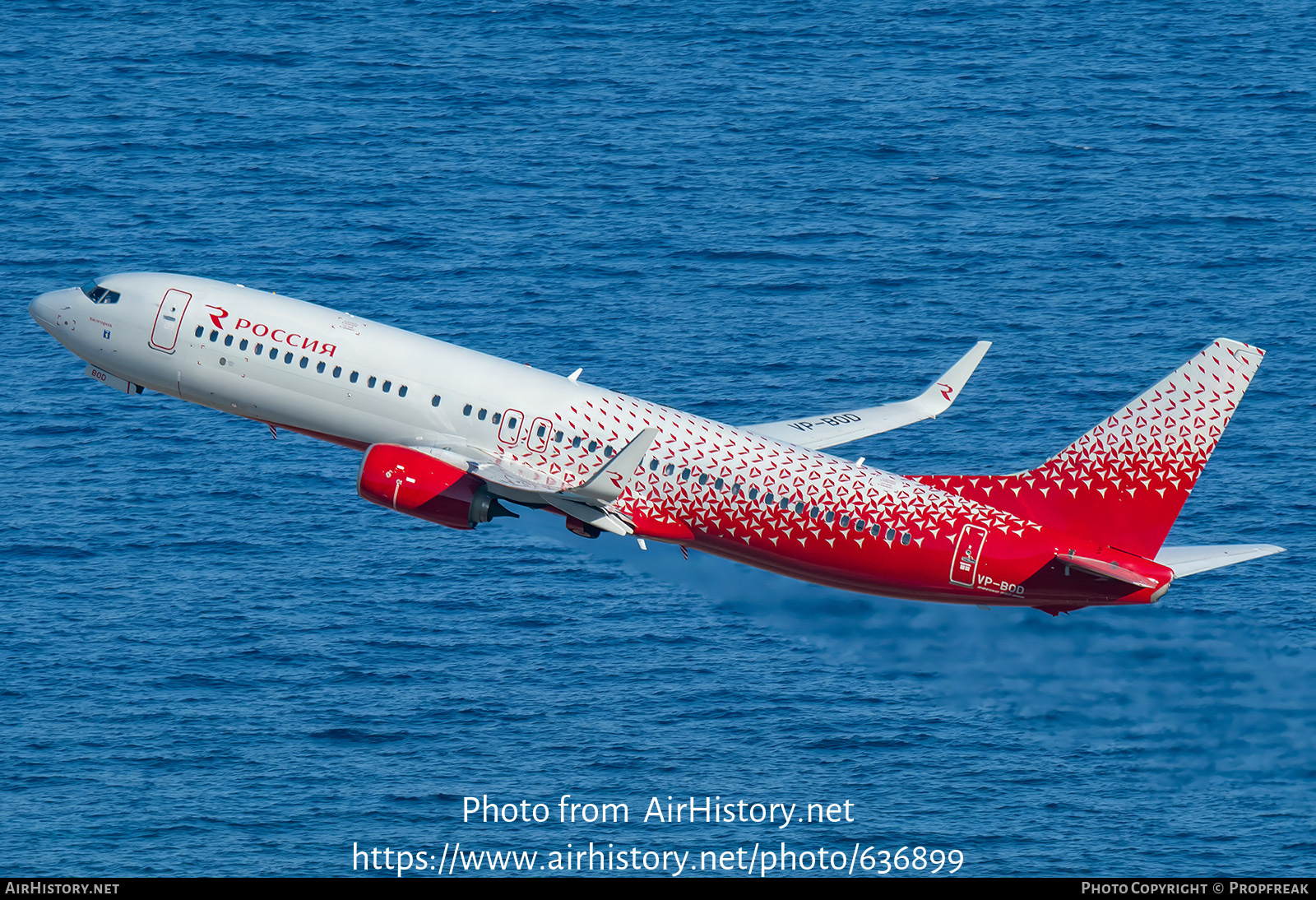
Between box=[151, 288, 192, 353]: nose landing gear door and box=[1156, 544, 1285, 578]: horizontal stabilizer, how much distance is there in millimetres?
42290

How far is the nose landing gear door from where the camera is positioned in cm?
8619

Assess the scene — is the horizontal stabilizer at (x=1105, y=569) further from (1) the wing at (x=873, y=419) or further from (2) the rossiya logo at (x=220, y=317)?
(2) the rossiya logo at (x=220, y=317)

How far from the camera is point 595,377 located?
18600 cm

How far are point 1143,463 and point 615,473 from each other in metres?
21.3

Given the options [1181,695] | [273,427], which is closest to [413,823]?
[1181,695]

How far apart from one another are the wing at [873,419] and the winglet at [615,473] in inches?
478

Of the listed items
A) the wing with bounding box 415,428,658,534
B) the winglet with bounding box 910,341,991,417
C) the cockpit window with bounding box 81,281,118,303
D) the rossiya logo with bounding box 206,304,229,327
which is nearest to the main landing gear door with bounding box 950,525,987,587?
the winglet with bounding box 910,341,991,417

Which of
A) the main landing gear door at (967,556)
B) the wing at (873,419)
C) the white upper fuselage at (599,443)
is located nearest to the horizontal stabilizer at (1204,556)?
the white upper fuselage at (599,443)

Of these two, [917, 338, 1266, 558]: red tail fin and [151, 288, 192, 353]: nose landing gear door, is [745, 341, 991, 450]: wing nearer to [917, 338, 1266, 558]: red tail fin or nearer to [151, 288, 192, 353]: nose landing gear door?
[917, 338, 1266, 558]: red tail fin

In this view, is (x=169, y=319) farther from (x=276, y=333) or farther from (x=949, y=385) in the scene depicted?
(x=949, y=385)

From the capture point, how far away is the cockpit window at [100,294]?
8788 centimetres

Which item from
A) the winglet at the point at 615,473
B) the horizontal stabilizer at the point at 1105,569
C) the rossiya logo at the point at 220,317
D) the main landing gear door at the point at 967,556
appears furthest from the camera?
the rossiya logo at the point at 220,317
